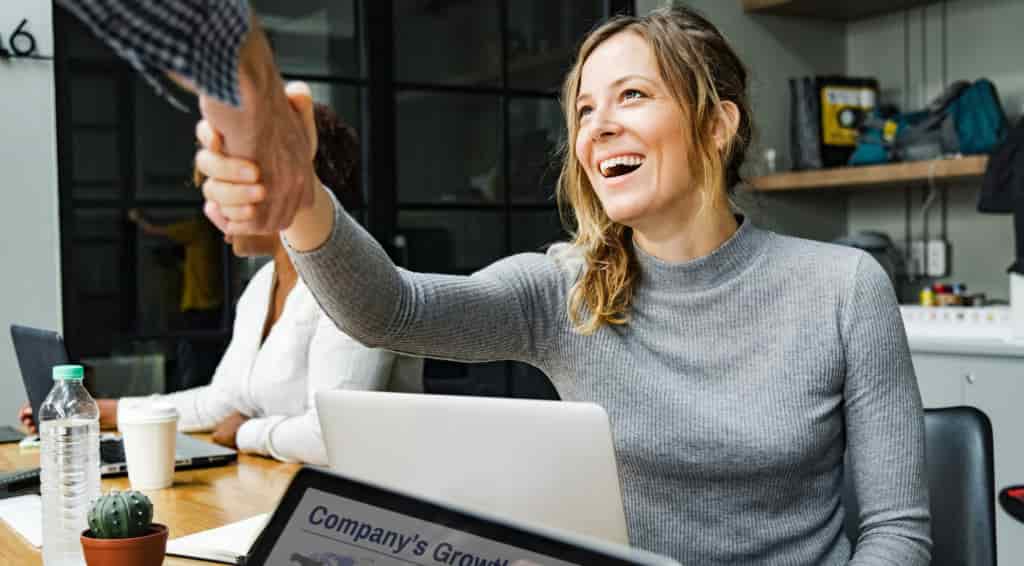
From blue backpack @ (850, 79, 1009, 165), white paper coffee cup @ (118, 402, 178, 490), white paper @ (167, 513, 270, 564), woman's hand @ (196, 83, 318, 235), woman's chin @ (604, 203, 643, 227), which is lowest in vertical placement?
white paper @ (167, 513, 270, 564)

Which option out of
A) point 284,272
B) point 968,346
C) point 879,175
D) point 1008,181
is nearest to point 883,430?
point 284,272

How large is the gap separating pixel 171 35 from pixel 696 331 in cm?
101

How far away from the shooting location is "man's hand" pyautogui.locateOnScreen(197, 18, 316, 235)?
2.04 feet

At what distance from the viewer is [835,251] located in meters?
1.43

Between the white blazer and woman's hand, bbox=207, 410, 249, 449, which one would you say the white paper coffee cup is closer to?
the white blazer

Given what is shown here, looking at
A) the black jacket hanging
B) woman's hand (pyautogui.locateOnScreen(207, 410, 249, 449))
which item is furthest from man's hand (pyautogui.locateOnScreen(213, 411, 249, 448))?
the black jacket hanging

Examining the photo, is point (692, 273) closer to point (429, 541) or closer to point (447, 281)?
point (447, 281)

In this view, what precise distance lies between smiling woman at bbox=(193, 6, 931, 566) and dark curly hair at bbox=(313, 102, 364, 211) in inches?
31.4

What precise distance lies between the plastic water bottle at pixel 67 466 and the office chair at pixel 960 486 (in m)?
1.00

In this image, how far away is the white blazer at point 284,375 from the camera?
1.93m

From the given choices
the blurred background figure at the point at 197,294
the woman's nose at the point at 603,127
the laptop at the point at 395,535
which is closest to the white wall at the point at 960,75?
the blurred background figure at the point at 197,294

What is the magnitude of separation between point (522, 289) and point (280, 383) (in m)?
0.84

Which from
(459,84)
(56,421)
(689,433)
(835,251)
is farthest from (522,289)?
(459,84)

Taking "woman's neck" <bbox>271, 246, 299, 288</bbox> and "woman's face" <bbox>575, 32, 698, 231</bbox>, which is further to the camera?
"woman's neck" <bbox>271, 246, 299, 288</bbox>
